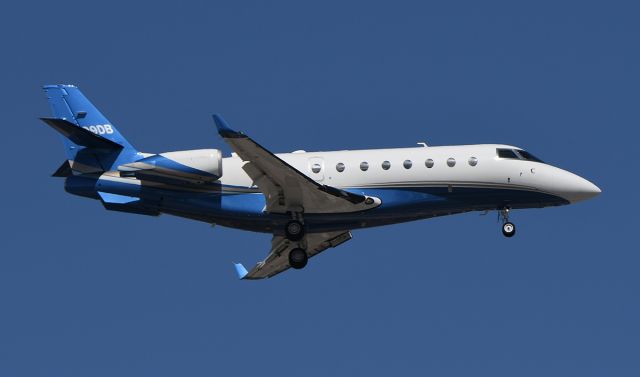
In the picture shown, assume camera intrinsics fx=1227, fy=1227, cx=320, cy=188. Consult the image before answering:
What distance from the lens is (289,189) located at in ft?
110

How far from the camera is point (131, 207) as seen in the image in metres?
34.3

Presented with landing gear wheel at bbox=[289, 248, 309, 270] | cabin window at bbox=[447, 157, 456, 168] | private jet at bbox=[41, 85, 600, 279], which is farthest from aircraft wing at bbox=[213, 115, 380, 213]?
cabin window at bbox=[447, 157, 456, 168]

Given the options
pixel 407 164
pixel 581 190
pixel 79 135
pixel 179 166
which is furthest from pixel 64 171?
pixel 581 190

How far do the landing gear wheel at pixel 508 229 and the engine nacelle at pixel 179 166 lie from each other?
8.19m

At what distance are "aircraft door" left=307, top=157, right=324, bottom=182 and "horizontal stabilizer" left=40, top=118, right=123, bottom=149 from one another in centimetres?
535

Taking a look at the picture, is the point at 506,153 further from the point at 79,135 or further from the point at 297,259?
the point at 79,135

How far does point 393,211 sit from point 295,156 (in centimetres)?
323

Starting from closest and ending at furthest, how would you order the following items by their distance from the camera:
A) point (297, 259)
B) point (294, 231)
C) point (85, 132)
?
point (85, 132), point (294, 231), point (297, 259)

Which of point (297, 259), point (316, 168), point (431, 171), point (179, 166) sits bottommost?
point (297, 259)

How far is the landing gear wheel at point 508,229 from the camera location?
1367 inches

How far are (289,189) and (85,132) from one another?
575 centimetres

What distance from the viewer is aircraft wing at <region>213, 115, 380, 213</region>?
32.3 m

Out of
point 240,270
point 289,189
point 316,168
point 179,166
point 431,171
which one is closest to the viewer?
point 179,166

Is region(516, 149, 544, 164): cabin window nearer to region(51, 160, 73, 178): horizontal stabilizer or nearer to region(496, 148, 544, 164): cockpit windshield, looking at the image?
region(496, 148, 544, 164): cockpit windshield
